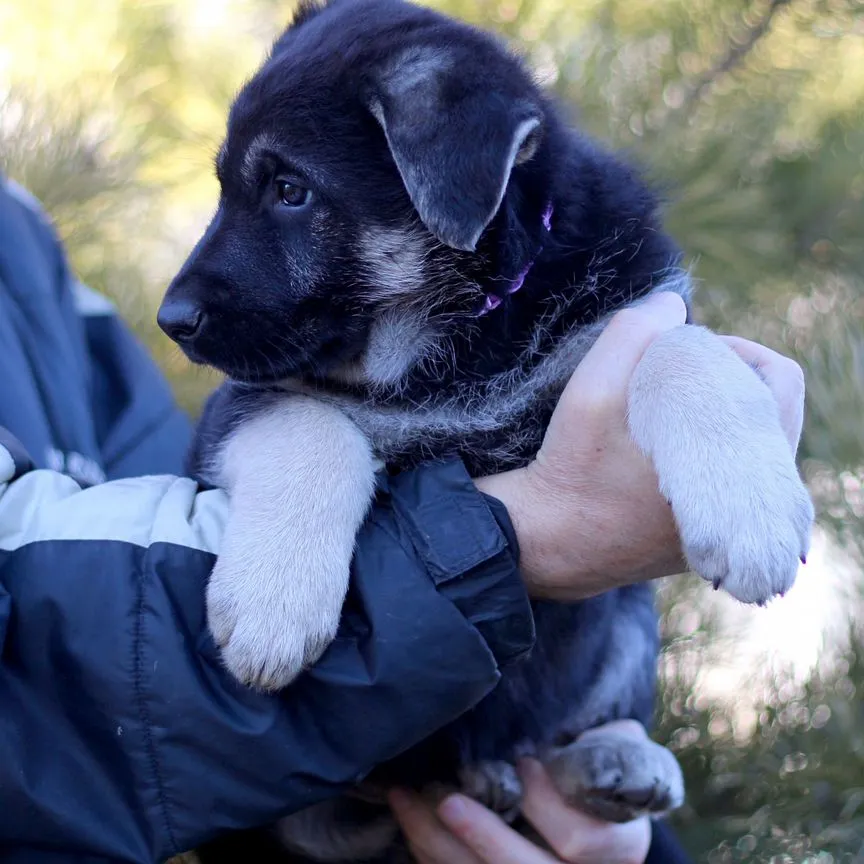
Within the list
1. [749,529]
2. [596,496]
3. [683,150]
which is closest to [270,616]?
[596,496]

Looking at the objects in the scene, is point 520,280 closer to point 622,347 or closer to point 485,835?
point 622,347

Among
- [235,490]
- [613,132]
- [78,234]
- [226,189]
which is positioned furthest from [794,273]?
[78,234]

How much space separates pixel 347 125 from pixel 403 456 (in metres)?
0.63

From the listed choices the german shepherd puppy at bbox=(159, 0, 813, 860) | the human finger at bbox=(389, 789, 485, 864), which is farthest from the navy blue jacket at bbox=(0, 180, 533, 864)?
the human finger at bbox=(389, 789, 485, 864)

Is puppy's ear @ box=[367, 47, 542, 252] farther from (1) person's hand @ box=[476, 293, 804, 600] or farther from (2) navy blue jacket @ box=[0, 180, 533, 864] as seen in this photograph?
(2) navy blue jacket @ box=[0, 180, 533, 864]

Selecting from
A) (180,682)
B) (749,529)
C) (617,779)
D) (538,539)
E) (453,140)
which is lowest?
(617,779)

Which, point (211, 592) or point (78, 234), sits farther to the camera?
point (78, 234)

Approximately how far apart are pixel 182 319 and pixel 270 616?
2.03ft

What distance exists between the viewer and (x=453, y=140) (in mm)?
1719

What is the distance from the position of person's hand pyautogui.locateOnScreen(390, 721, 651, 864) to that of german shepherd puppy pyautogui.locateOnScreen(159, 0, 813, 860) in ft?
0.14

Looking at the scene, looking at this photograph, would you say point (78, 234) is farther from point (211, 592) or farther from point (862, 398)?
point (862, 398)

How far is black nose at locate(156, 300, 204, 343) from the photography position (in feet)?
6.12

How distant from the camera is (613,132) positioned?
2852mm

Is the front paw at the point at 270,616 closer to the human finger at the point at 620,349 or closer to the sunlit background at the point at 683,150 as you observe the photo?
the human finger at the point at 620,349
